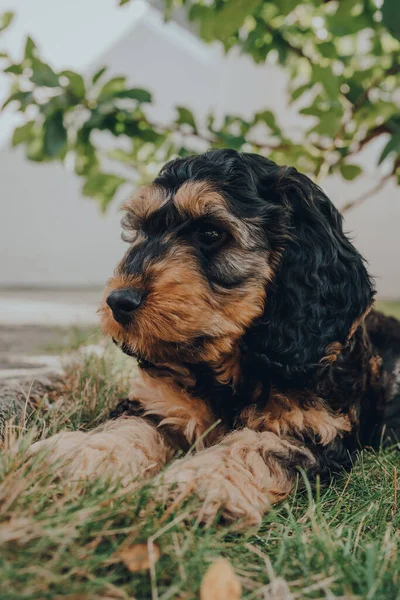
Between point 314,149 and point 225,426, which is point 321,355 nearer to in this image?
point 225,426

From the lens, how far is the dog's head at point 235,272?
7.26ft

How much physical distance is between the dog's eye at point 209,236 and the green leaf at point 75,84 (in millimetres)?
1804

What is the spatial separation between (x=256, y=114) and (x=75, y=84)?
1.39 meters

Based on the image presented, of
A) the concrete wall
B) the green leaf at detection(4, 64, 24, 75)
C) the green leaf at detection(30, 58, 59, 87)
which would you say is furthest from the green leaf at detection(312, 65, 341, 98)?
the concrete wall

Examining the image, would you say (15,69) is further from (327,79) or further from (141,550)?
(141,550)

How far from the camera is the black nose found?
84.4 inches

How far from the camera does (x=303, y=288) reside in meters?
2.44

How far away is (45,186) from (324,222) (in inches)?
643

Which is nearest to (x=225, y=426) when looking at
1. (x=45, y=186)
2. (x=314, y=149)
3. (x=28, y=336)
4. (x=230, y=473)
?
(x=230, y=473)

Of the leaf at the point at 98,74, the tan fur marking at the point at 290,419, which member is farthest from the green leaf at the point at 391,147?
the leaf at the point at 98,74

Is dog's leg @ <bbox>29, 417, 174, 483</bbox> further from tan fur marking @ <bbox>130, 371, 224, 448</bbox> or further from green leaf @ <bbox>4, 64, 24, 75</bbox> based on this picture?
green leaf @ <bbox>4, 64, 24, 75</bbox>

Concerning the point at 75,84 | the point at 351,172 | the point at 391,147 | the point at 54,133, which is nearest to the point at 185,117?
the point at 75,84

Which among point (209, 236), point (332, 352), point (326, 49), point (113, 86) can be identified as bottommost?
point (332, 352)

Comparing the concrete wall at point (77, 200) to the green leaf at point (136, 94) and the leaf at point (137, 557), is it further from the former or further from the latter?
the leaf at point (137, 557)
